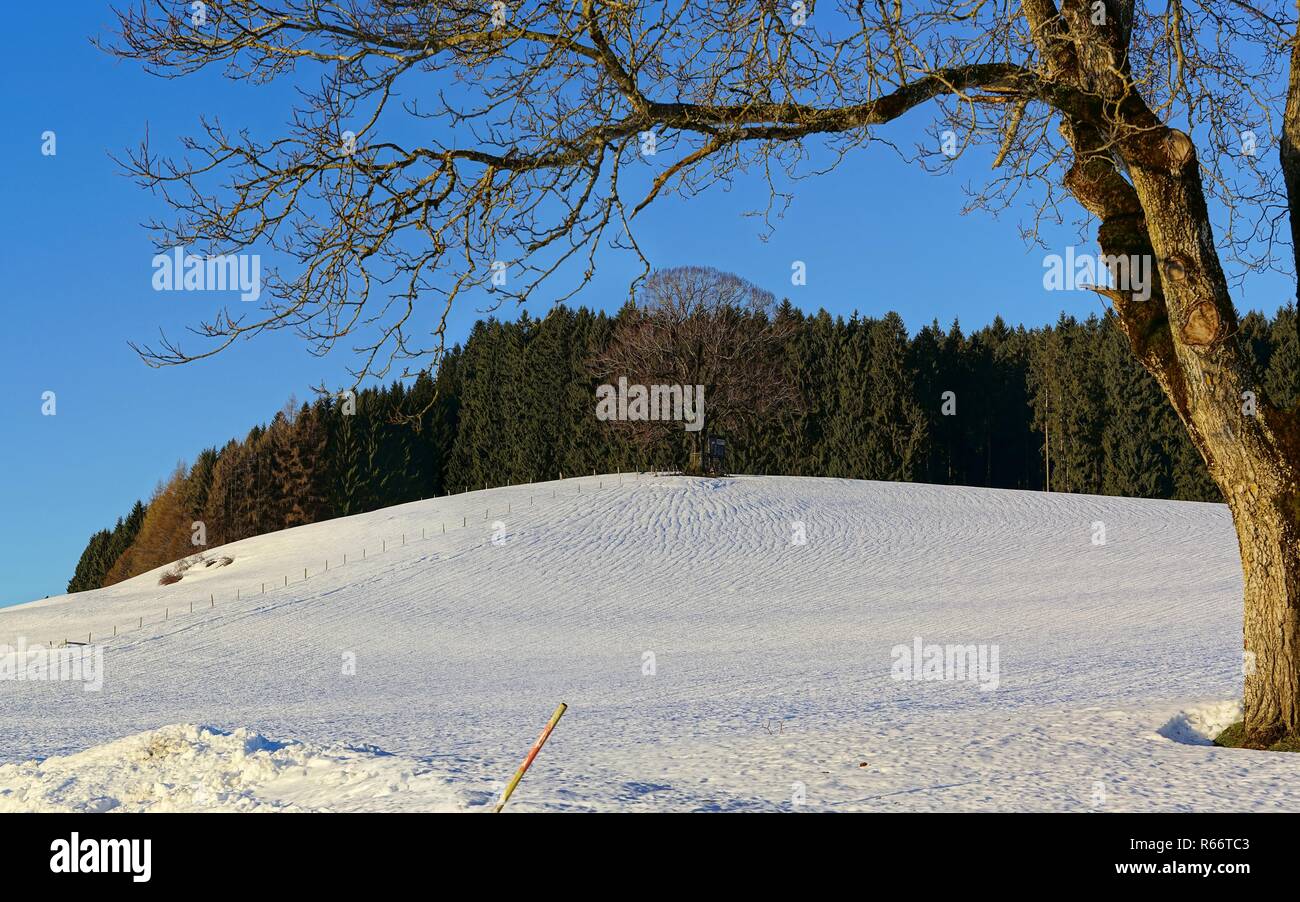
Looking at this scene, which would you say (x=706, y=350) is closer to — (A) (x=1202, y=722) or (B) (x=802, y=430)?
(B) (x=802, y=430)

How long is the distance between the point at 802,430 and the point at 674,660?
40.4 metres

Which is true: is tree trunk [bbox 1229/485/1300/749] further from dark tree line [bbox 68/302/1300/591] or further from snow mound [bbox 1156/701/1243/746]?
dark tree line [bbox 68/302/1300/591]

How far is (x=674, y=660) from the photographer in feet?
70.1

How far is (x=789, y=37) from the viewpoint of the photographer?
386 inches

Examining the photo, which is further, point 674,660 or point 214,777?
point 674,660

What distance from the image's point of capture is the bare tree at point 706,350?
46.7 metres

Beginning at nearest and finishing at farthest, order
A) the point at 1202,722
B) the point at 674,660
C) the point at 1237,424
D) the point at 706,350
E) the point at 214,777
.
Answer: the point at 214,777, the point at 1237,424, the point at 1202,722, the point at 674,660, the point at 706,350

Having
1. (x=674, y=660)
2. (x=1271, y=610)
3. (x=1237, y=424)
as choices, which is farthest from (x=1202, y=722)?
(x=674, y=660)

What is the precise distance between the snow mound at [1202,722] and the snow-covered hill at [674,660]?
4 centimetres

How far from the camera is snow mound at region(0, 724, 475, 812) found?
7734 millimetres

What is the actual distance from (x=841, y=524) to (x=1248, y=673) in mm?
29801

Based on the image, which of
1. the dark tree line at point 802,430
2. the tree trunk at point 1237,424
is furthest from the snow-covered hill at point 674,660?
the dark tree line at point 802,430

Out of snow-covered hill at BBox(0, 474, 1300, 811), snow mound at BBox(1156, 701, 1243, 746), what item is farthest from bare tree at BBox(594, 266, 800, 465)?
snow mound at BBox(1156, 701, 1243, 746)

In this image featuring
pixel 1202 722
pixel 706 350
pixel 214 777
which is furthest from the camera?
pixel 706 350
